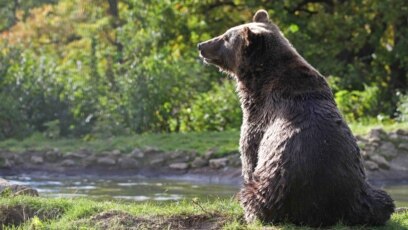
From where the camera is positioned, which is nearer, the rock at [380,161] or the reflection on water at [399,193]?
the reflection on water at [399,193]

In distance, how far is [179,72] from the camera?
19188 mm

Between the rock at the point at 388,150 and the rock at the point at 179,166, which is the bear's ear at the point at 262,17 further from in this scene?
the rock at the point at 179,166

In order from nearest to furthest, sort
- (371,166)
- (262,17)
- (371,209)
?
(371,209)
(262,17)
(371,166)

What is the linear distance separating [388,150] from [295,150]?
9336 millimetres

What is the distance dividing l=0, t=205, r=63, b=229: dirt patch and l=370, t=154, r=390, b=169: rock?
8.47m

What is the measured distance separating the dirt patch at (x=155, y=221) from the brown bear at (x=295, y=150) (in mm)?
469

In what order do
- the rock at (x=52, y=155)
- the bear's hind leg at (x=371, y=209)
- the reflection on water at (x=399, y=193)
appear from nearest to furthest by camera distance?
1. the bear's hind leg at (x=371, y=209)
2. the reflection on water at (x=399, y=193)
3. the rock at (x=52, y=155)

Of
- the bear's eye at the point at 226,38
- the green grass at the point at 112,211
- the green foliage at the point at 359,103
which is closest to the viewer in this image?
the green grass at the point at 112,211

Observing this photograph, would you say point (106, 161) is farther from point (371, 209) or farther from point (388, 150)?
point (371, 209)

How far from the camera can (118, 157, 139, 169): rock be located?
1638 centimetres

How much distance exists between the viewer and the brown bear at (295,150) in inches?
255

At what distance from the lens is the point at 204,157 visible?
16062 millimetres

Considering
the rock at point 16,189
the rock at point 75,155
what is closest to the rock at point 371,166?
the rock at point 75,155

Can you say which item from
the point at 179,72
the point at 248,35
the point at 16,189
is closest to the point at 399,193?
the point at 248,35
